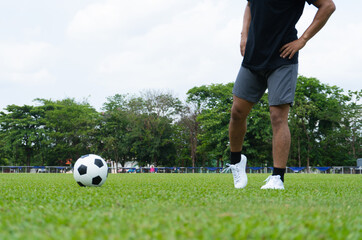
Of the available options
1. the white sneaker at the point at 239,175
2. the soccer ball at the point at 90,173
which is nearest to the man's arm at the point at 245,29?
the white sneaker at the point at 239,175

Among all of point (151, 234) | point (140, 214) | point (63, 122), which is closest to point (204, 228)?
point (151, 234)

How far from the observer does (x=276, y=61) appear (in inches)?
145

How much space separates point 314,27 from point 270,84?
0.77 m

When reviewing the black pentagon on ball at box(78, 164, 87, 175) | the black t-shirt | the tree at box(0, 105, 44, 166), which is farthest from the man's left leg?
the tree at box(0, 105, 44, 166)

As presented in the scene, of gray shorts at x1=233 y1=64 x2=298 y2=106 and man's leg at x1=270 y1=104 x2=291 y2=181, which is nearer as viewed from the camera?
gray shorts at x1=233 y1=64 x2=298 y2=106

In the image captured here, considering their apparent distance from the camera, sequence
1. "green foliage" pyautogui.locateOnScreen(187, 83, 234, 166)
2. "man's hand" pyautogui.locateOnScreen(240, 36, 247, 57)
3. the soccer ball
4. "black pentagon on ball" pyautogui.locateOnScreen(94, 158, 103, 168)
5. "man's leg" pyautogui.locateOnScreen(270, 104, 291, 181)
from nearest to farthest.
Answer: "man's leg" pyautogui.locateOnScreen(270, 104, 291, 181) → "man's hand" pyautogui.locateOnScreen(240, 36, 247, 57) → the soccer ball → "black pentagon on ball" pyautogui.locateOnScreen(94, 158, 103, 168) → "green foliage" pyautogui.locateOnScreen(187, 83, 234, 166)

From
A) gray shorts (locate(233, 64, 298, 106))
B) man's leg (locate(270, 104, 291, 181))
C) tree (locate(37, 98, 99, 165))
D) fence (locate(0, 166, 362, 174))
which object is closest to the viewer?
gray shorts (locate(233, 64, 298, 106))

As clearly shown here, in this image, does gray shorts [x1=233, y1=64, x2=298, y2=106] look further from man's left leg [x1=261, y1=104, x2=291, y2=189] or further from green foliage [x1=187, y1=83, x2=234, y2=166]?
green foliage [x1=187, y1=83, x2=234, y2=166]

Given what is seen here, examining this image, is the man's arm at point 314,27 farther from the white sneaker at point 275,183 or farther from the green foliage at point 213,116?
the green foliage at point 213,116

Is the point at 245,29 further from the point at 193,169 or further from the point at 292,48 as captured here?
the point at 193,169

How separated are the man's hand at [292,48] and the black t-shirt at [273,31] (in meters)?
0.05

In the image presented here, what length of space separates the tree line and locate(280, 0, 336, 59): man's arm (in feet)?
99.8

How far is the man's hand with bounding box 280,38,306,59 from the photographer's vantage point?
11.9 feet

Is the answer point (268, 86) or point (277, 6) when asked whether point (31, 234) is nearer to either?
point (268, 86)
